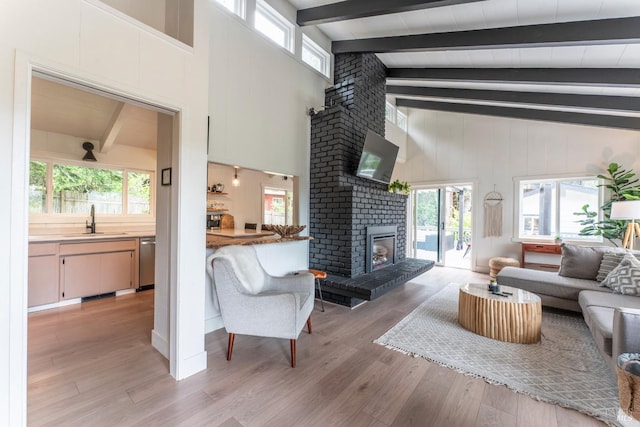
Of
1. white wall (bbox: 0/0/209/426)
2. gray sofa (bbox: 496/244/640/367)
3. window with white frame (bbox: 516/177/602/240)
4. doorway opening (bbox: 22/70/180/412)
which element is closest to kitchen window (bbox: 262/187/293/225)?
doorway opening (bbox: 22/70/180/412)

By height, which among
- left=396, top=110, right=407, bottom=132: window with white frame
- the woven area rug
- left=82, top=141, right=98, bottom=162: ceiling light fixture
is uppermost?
left=396, top=110, right=407, bottom=132: window with white frame

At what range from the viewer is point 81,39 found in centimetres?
154

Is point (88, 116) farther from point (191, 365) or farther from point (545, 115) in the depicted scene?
point (545, 115)

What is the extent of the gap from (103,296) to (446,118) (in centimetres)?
743

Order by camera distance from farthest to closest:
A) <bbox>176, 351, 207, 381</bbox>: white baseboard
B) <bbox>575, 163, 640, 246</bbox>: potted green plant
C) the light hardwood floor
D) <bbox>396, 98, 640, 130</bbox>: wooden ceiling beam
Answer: <bbox>575, 163, 640, 246</bbox>: potted green plant → <bbox>396, 98, 640, 130</bbox>: wooden ceiling beam → <bbox>176, 351, 207, 381</bbox>: white baseboard → the light hardwood floor

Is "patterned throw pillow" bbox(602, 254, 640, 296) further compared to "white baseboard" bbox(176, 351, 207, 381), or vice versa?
"patterned throw pillow" bbox(602, 254, 640, 296)

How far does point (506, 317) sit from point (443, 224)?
13.6ft

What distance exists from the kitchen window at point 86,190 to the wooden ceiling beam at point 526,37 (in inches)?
175

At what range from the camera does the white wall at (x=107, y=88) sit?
1.31m

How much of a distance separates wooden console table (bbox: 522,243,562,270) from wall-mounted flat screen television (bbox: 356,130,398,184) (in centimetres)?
307

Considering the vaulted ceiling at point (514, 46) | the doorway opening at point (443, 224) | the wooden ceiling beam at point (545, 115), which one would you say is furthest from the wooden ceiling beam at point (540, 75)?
the doorway opening at point (443, 224)

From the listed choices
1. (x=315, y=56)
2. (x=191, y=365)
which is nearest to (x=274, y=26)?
(x=315, y=56)

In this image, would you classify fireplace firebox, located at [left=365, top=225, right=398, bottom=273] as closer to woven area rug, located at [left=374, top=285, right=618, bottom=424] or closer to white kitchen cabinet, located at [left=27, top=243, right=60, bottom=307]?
woven area rug, located at [left=374, top=285, right=618, bottom=424]

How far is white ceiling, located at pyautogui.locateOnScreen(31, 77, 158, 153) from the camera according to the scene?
3.07 meters
